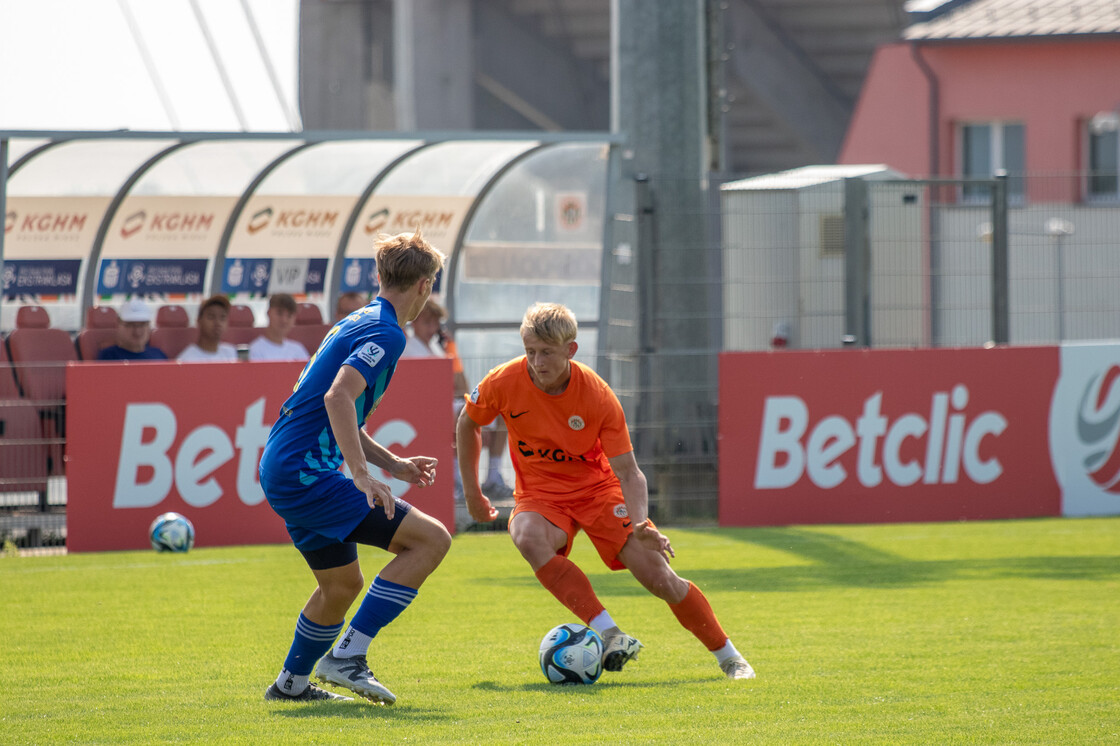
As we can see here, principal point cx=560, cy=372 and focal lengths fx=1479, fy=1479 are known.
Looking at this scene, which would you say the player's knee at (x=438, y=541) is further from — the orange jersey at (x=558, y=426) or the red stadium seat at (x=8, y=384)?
the red stadium seat at (x=8, y=384)

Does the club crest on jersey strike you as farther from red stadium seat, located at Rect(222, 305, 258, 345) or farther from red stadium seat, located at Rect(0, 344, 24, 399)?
red stadium seat, located at Rect(222, 305, 258, 345)

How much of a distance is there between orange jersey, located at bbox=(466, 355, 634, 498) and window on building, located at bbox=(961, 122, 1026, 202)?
21.6m

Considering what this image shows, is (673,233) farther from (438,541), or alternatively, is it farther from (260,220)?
(438,541)

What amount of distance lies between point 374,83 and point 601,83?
4.78 m

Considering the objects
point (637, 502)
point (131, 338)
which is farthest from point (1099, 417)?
point (131, 338)

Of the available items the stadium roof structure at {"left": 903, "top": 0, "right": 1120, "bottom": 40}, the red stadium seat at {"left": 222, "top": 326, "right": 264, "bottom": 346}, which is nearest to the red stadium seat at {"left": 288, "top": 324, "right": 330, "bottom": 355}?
the red stadium seat at {"left": 222, "top": 326, "right": 264, "bottom": 346}

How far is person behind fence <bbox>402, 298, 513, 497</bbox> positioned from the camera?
38.5 feet

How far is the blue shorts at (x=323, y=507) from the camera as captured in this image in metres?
5.16

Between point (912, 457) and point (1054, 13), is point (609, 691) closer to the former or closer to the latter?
point (912, 457)

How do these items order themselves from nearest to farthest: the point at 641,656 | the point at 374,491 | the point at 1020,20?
the point at 374,491 < the point at 641,656 < the point at 1020,20

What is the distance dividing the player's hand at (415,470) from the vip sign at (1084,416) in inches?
321

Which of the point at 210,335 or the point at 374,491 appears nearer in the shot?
the point at 374,491

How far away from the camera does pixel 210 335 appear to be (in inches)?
457

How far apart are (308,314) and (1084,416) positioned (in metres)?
6.92
